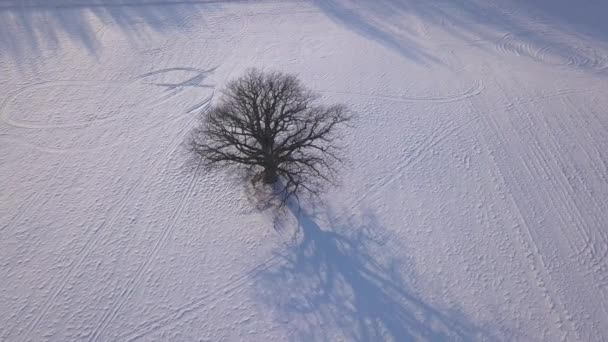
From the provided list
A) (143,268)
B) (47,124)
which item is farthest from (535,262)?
(47,124)

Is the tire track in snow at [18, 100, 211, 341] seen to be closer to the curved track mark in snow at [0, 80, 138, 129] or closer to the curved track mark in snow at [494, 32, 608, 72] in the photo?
the curved track mark in snow at [0, 80, 138, 129]

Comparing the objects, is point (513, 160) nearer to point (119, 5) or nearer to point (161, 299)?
point (161, 299)

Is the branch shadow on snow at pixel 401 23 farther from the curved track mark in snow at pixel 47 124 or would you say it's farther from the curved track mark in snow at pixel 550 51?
the curved track mark in snow at pixel 47 124

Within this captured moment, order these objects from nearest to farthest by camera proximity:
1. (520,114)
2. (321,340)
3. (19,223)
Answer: (321,340) < (19,223) < (520,114)

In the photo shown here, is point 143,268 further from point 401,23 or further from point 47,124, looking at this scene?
point 401,23

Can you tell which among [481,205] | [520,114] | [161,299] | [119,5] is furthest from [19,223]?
[520,114]

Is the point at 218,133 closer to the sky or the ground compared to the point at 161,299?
closer to the sky

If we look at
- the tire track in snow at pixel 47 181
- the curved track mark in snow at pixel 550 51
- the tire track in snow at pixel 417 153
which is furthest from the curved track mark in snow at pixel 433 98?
the tire track in snow at pixel 47 181
